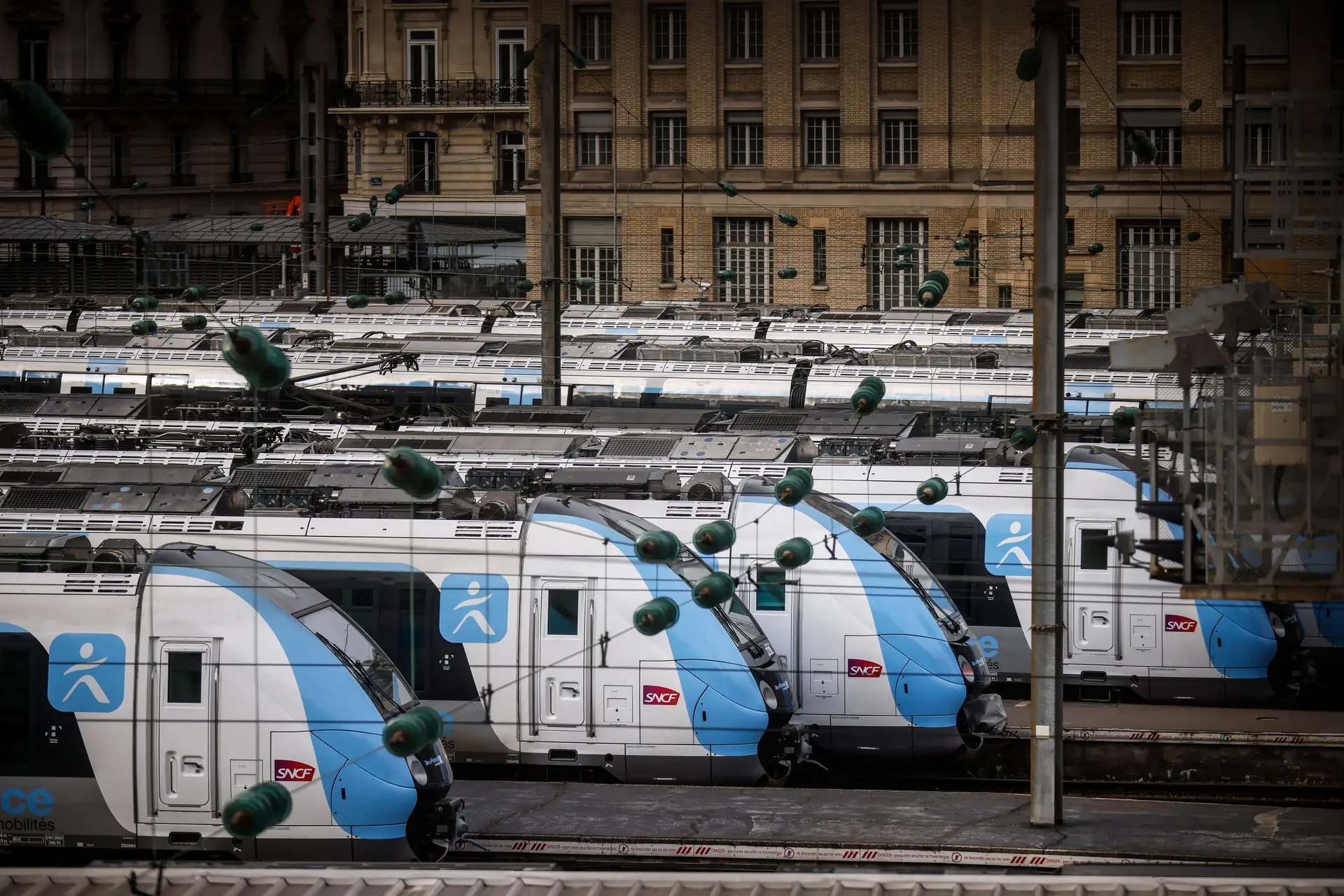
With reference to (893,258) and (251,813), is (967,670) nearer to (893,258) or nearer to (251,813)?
(251,813)

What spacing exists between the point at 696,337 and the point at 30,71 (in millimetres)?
41373

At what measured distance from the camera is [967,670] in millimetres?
17703

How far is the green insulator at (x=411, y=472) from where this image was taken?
9.80 metres

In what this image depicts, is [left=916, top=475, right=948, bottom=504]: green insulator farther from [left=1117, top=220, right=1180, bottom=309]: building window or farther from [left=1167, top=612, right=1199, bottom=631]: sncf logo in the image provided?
[left=1117, top=220, right=1180, bottom=309]: building window

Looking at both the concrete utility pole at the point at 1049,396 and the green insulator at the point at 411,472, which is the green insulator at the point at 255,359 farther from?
the concrete utility pole at the point at 1049,396

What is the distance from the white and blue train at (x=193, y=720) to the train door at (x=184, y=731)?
0.01m

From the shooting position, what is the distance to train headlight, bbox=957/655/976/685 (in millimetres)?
17609

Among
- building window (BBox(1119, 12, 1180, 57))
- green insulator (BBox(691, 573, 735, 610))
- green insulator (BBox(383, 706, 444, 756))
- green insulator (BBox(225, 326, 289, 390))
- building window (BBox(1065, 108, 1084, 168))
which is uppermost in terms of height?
building window (BBox(1119, 12, 1180, 57))

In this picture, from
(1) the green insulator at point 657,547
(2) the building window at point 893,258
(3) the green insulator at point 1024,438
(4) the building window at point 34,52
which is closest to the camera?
(1) the green insulator at point 657,547

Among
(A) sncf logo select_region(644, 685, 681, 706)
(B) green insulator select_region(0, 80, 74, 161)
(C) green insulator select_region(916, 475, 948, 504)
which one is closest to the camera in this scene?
(B) green insulator select_region(0, 80, 74, 161)

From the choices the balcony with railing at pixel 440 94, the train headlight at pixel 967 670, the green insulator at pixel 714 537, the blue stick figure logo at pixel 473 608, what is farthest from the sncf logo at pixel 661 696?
the balcony with railing at pixel 440 94

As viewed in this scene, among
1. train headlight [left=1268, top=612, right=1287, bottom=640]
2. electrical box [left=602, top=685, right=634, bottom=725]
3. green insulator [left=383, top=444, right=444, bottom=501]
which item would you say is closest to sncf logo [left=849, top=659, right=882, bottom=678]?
electrical box [left=602, top=685, right=634, bottom=725]

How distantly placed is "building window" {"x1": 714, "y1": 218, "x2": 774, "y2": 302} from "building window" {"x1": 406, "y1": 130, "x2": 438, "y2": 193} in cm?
1302

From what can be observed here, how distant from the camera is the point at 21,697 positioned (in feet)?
47.5
